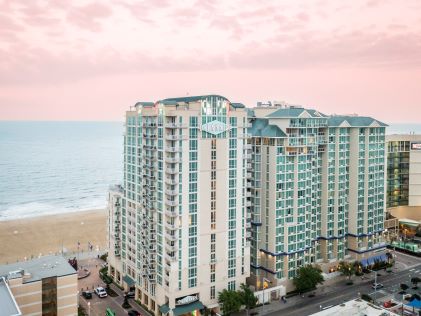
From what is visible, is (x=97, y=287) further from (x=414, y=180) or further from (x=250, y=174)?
(x=414, y=180)

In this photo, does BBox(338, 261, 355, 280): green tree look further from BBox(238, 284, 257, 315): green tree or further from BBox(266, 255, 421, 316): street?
BBox(238, 284, 257, 315): green tree

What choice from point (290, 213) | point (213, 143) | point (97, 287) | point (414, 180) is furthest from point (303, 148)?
point (414, 180)

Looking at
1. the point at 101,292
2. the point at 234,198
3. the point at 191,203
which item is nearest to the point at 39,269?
the point at 101,292

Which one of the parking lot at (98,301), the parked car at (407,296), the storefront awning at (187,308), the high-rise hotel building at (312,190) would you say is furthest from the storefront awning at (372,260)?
the parking lot at (98,301)

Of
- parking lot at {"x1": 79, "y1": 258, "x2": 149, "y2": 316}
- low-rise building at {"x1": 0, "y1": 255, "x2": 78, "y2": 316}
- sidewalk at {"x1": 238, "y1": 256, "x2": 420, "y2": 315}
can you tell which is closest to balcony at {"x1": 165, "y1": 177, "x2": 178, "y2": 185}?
low-rise building at {"x1": 0, "y1": 255, "x2": 78, "y2": 316}

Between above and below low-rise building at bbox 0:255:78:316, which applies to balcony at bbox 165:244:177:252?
above

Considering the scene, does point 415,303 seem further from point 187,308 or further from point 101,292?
point 101,292

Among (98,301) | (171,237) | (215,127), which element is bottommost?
(98,301)
